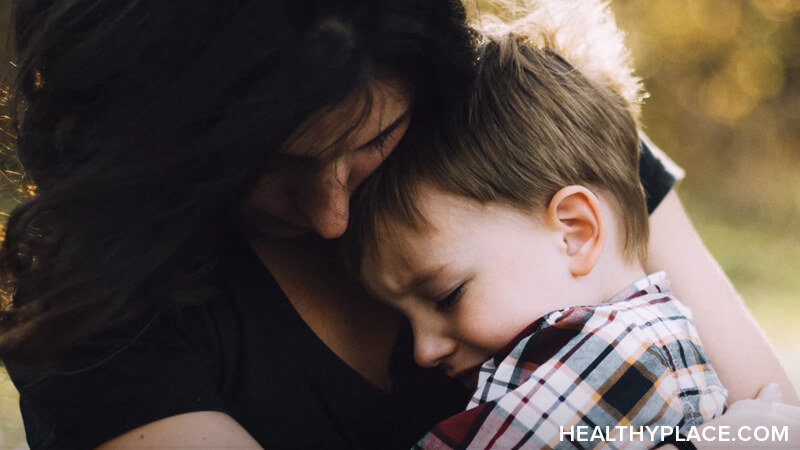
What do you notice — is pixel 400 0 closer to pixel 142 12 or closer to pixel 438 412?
pixel 142 12

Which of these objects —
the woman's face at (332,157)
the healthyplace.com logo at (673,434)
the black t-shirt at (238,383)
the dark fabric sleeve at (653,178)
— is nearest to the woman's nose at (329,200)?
the woman's face at (332,157)

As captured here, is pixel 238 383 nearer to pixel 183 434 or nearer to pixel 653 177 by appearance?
pixel 183 434

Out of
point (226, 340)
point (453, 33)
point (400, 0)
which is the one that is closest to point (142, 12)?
point (400, 0)

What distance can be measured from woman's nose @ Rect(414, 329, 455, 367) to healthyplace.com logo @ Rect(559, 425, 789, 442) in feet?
0.95

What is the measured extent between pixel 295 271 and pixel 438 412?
38cm

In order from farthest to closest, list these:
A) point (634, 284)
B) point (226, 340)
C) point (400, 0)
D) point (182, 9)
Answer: point (634, 284), point (226, 340), point (400, 0), point (182, 9)

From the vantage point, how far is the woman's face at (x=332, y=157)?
970 millimetres

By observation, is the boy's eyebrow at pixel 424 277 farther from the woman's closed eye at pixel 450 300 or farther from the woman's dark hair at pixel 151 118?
Result: the woman's dark hair at pixel 151 118

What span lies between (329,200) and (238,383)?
0.37m

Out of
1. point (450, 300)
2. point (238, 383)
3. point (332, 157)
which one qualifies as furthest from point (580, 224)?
point (238, 383)

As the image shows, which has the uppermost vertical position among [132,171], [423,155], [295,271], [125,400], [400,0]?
[400,0]

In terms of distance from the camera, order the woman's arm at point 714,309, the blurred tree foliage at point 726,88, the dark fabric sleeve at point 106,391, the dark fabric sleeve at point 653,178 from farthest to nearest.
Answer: the blurred tree foliage at point 726,88, the dark fabric sleeve at point 653,178, the woman's arm at point 714,309, the dark fabric sleeve at point 106,391

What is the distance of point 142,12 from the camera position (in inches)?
34.4

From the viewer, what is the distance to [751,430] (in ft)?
3.49
